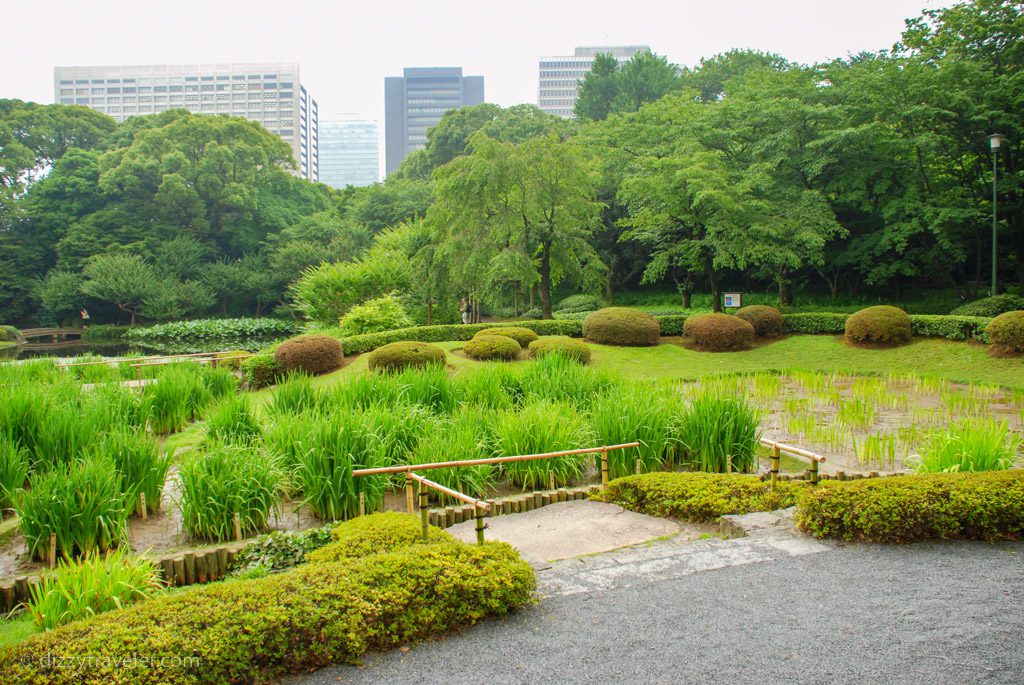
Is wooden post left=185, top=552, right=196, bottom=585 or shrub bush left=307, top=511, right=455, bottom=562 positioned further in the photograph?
wooden post left=185, top=552, right=196, bottom=585

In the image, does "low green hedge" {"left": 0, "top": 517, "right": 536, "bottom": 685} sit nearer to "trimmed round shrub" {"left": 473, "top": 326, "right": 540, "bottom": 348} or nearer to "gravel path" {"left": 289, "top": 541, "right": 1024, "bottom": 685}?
"gravel path" {"left": 289, "top": 541, "right": 1024, "bottom": 685}

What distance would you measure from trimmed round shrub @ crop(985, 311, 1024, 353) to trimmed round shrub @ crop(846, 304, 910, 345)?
6.73 ft

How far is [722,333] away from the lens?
17672 millimetres

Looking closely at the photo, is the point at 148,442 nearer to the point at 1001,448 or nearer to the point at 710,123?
the point at 1001,448

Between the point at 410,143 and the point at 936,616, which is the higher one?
the point at 410,143

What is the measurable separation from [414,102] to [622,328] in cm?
13456

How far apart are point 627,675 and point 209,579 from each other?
10.1 feet

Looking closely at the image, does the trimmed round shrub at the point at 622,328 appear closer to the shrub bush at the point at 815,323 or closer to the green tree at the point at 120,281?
the shrub bush at the point at 815,323

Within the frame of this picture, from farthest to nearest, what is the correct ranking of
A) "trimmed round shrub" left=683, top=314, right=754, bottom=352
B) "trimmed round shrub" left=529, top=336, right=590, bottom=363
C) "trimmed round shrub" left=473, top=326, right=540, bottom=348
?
"trimmed round shrub" left=683, top=314, right=754, bottom=352, "trimmed round shrub" left=473, top=326, right=540, bottom=348, "trimmed round shrub" left=529, top=336, right=590, bottom=363

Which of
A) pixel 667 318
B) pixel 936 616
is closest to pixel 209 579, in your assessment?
pixel 936 616

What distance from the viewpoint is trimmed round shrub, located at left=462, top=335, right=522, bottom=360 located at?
1628cm

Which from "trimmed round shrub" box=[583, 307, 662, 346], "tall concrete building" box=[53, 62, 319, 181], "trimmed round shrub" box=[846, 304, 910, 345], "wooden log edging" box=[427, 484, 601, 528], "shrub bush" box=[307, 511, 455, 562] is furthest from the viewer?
"tall concrete building" box=[53, 62, 319, 181]

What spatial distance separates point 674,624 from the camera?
→ 3.40 meters

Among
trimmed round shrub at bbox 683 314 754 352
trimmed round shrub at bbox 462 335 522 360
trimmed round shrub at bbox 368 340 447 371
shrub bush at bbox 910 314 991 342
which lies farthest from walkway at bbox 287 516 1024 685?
shrub bush at bbox 910 314 991 342
